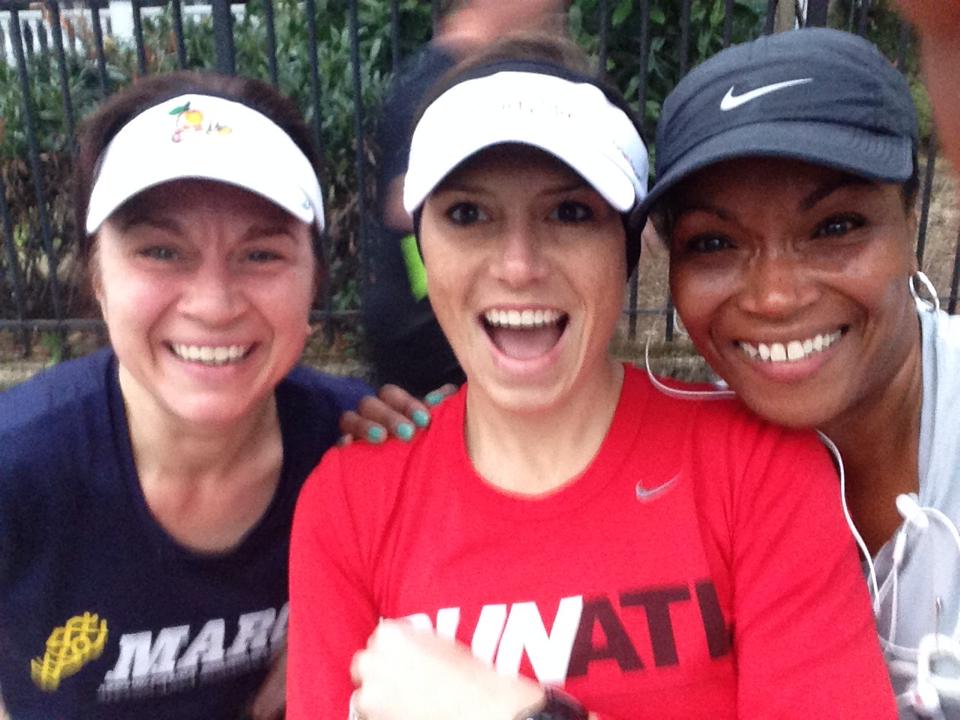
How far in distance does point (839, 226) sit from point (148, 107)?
1325mm

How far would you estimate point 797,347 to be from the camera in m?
1.68

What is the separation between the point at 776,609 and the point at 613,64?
394 centimetres

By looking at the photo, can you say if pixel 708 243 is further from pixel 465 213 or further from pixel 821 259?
pixel 465 213

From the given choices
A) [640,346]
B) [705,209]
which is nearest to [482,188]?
[705,209]

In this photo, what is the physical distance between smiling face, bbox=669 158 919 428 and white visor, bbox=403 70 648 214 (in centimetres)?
15

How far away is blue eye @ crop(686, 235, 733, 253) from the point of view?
1695 mm

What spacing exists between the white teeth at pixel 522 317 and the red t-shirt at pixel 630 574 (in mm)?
229

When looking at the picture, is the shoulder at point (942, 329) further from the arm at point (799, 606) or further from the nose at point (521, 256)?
the nose at point (521, 256)

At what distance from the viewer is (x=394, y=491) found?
171 cm

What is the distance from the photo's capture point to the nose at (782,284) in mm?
1633

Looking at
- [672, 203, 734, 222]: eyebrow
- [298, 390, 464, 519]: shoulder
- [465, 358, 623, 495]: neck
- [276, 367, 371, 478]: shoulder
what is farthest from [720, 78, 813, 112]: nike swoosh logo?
[276, 367, 371, 478]: shoulder

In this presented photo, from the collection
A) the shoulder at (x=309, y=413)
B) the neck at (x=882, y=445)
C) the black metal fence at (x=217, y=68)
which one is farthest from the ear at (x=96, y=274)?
the black metal fence at (x=217, y=68)

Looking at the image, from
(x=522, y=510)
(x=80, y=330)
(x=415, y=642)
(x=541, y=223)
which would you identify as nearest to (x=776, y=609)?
(x=522, y=510)

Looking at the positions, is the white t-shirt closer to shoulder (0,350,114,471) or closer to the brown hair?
the brown hair
